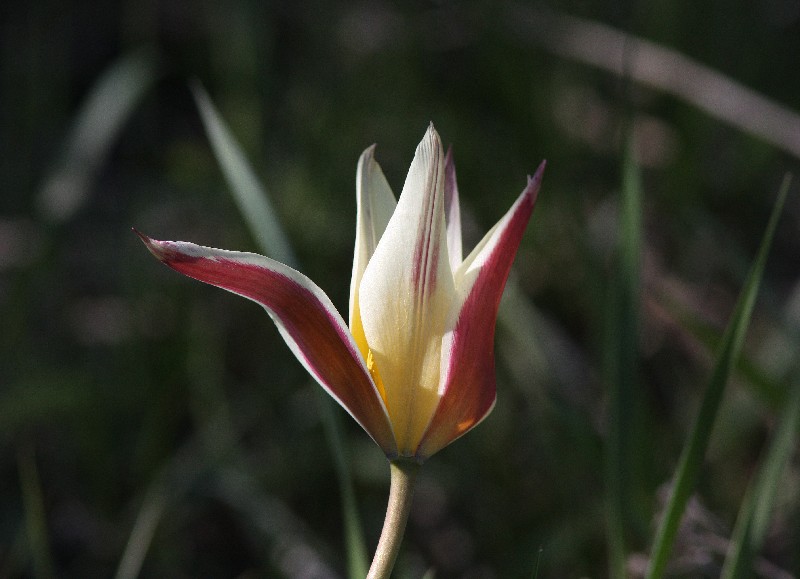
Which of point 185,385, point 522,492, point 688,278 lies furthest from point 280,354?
point 688,278

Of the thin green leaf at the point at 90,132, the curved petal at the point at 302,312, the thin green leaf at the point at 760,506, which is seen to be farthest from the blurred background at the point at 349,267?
the curved petal at the point at 302,312

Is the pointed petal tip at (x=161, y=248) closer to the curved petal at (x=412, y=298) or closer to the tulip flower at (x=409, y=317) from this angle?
the tulip flower at (x=409, y=317)

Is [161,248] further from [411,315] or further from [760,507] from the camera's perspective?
[760,507]

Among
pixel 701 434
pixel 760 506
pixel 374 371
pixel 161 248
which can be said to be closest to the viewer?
pixel 161 248

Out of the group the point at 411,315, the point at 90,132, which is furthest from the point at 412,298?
the point at 90,132

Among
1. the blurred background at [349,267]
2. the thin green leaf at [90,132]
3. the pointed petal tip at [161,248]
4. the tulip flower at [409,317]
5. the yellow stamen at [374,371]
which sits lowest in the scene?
the blurred background at [349,267]

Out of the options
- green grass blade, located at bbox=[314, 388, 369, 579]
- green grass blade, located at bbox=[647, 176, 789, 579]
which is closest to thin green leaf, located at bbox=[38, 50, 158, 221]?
green grass blade, located at bbox=[314, 388, 369, 579]

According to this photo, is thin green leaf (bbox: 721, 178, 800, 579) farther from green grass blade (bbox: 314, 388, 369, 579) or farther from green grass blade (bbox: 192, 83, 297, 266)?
green grass blade (bbox: 192, 83, 297, 266)

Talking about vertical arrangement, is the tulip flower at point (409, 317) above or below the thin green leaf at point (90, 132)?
above
